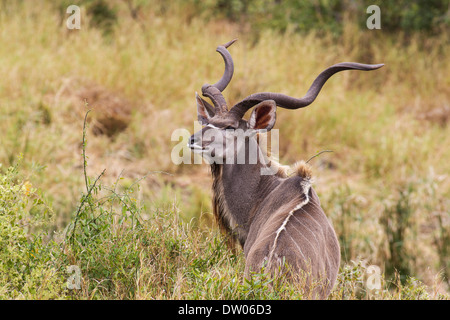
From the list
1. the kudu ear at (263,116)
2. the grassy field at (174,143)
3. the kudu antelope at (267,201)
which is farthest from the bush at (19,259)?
the kudu ear at (263,116)

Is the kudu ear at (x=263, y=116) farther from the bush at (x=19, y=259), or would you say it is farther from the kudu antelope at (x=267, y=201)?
the bush at (x=19, y=259)

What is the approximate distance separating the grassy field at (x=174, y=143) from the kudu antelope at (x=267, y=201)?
25cm

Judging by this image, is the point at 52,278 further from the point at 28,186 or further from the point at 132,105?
the point at 132,105

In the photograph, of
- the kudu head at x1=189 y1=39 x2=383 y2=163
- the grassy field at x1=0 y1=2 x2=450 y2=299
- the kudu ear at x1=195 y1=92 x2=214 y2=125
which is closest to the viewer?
the grassy field at x1=0 y1=2 x2=450 y2=299

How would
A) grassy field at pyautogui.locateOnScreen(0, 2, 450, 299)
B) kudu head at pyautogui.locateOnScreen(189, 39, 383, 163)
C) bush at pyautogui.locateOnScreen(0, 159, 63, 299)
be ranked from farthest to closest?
kudu head at pyautogui.locateOnScreen(189, 39, 383, 163) → grassy field at pyautogui.locateOnScreen(0, 2, 450, 299) → bush at pyautogui.locateOnScreen(0, 159, 63, 299)

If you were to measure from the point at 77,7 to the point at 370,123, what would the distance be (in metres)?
5.46

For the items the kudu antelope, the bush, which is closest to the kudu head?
the kudu antelope

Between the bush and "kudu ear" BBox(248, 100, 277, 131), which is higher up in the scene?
"kudu ear" BBox(248, 100, 277, 131)

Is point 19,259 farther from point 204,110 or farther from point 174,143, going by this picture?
point 174,143

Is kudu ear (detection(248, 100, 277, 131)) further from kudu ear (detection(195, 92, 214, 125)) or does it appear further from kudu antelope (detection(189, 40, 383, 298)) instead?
kudu ear (detection(195, 92, 214, 125))

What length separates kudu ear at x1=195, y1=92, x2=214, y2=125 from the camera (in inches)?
189

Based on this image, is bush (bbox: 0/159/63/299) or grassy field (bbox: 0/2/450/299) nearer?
bush (bbox: 0/159/63/299)

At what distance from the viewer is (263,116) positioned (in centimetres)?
461

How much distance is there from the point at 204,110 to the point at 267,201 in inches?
32.7
